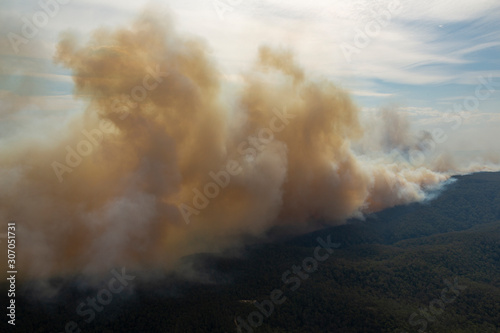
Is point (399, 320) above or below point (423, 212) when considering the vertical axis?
below

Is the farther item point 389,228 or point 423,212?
point 423,212

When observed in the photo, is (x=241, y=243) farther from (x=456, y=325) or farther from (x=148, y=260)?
(x=456, y=325)

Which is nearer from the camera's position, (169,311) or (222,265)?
(169,311)

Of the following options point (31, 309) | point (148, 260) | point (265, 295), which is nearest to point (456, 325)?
point (265, 295)

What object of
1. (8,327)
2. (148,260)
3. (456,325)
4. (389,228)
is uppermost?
(389,228)

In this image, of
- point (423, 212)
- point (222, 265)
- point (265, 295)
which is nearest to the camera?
point (265, 295)

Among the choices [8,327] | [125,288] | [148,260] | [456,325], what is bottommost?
[456,325]

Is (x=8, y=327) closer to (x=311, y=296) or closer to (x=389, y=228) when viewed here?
(x=311, y=296)

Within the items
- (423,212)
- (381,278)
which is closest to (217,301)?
(381,278)

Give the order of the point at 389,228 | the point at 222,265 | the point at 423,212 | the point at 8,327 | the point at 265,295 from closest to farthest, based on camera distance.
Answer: the point at 8,327 < the point at 265,295 < the point at 222,265 < the point at 389,228 < the point at 423,212
